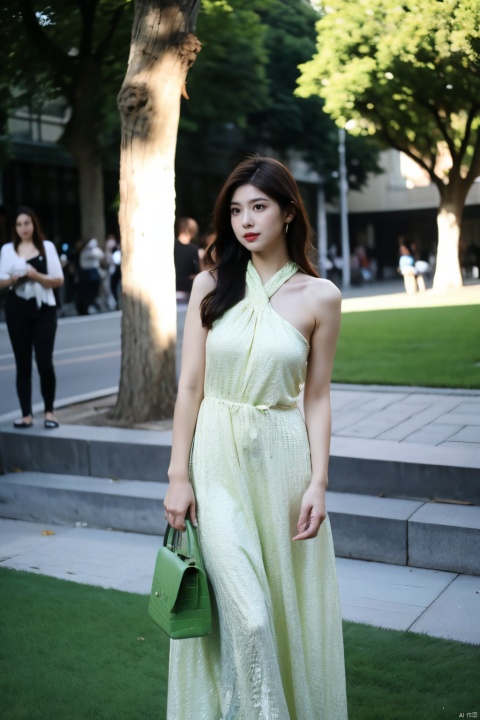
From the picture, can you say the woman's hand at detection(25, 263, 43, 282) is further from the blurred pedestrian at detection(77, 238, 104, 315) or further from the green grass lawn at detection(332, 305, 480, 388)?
the blurred pedestrian at detection(77, 238, 104, 315)

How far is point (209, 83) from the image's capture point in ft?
97.6

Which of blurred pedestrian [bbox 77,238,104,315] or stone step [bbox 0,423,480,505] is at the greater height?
blurred pedestrian [bbox 77,238,104,315]

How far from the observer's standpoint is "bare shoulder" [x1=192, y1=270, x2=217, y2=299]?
3.00 meters

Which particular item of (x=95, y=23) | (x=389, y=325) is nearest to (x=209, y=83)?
(x=95, y=23)

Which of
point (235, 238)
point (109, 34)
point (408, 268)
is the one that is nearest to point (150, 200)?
point (235, 238)

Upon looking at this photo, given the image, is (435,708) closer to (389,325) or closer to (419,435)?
(419,435)

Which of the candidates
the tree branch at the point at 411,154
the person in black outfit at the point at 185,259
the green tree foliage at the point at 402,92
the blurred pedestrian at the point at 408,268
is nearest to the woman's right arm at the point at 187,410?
the person in black outfit at the point at 185,259

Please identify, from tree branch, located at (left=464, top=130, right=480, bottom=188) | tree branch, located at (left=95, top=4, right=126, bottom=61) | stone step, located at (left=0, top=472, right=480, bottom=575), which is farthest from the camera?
tree branch, located at (left=464, top=130, right=480, bottom=188)

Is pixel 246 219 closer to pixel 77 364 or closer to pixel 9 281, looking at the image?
pixel 9 281

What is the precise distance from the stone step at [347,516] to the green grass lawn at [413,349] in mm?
3793

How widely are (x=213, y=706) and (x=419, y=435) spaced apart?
4.34m

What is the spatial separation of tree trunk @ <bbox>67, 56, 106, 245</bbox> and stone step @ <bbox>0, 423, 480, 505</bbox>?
17.4m

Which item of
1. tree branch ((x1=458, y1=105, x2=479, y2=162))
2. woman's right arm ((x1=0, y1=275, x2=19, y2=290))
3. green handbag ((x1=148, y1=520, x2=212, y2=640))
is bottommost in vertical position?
green handbag ((x1=148, y1=520, x2=212, y2=640))

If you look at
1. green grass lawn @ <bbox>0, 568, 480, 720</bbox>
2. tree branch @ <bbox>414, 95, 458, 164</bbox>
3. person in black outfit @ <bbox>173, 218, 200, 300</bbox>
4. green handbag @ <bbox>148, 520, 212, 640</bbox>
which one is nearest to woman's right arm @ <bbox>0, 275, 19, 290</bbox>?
green grass lawn @ <bbox>0, 568, 480, 720</bbox>
